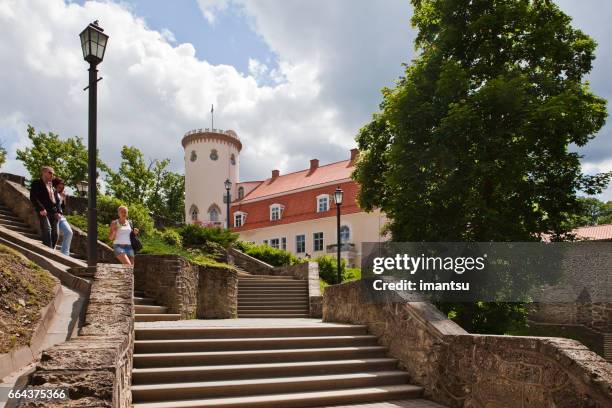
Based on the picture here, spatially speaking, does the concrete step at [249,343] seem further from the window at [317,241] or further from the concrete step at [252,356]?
the window at [317,241]

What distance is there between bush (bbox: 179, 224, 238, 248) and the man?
38.8ft

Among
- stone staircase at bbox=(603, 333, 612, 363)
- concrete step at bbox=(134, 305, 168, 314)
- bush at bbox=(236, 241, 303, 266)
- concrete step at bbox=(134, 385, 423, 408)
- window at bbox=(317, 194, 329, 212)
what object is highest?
window at bbox=(317, 194, 329, 212)

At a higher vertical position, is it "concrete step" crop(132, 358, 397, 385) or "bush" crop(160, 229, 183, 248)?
"bush" crop(160, 229, 183, 248)

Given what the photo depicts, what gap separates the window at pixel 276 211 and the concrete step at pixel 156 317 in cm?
3154

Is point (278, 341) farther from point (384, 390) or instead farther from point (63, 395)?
point (63, 395)

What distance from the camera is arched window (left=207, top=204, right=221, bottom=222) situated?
48625mm

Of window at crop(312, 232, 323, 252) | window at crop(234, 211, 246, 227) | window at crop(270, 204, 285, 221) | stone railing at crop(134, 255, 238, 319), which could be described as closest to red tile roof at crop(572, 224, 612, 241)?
window at crop(312, 232, 323, 252)

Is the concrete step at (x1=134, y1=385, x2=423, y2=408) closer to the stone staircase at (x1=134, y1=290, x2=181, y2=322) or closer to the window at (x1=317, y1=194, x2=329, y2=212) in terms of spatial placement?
the stone staircase at (x1=134, y1=290, x2=181, y2=322)

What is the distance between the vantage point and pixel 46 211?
32.2ft

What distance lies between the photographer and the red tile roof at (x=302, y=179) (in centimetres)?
3953

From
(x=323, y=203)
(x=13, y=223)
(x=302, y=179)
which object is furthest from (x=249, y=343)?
(x=302, y=179)

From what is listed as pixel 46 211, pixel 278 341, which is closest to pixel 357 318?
pixel 278 341

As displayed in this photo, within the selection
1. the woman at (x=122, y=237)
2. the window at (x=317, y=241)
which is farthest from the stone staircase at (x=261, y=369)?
the window at (x=317, y=241)

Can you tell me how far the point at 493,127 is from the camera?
32.2 ft
